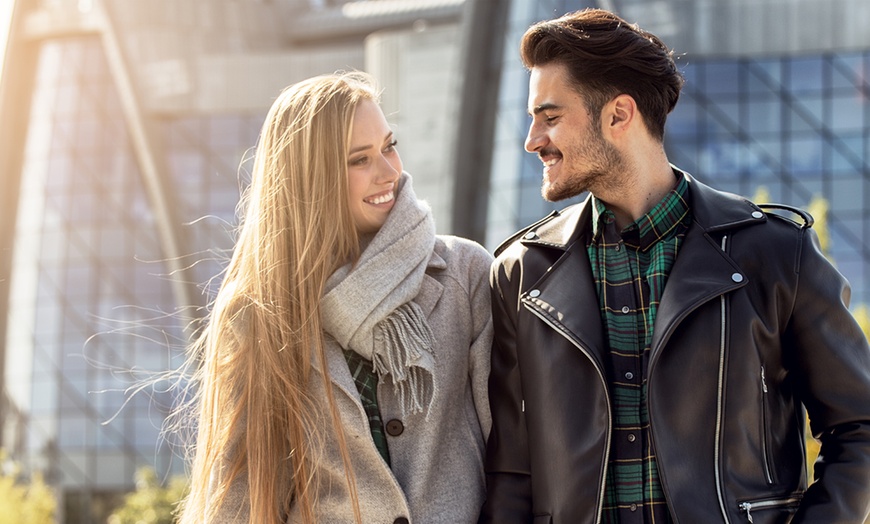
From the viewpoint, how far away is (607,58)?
12.4ft

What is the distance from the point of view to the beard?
148 inches

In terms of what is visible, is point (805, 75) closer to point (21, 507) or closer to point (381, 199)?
point (21, 507)

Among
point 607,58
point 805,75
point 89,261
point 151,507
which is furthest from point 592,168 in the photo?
point 89,261

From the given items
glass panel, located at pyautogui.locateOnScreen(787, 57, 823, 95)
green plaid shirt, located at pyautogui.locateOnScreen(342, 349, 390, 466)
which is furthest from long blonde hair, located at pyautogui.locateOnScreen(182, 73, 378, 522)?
glass panel, located at pyautogui.locateOnScreen(787, 57, 823, 95)

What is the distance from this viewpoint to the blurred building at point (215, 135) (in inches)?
1035

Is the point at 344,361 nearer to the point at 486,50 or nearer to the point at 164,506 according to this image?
the point at 486,50

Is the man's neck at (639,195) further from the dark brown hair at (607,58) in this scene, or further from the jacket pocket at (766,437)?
the jacket pocket at (766,437)

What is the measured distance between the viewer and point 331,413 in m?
3.96

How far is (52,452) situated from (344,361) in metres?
41.8

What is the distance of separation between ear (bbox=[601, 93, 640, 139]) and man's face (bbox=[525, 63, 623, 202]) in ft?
0.09

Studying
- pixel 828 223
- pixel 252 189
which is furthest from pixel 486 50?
pixel 252 189

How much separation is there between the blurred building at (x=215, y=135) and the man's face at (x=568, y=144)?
60.6 feet

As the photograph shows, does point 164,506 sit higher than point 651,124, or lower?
lower

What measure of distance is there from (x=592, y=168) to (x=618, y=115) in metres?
0.20
